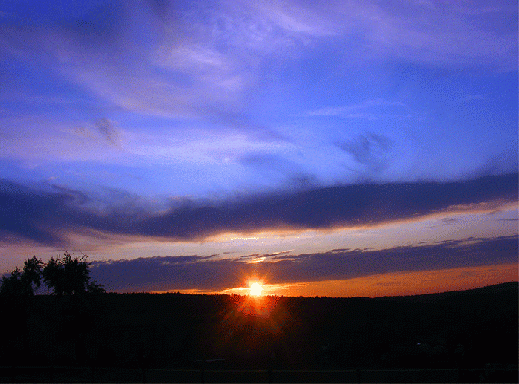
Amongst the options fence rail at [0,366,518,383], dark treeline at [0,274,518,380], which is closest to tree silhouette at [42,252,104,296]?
dark treeline at [0,274,518,380]

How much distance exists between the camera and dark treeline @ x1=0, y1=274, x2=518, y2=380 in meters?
44.8

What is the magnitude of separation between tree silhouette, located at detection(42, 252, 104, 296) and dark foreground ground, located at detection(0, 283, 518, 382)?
1.88m

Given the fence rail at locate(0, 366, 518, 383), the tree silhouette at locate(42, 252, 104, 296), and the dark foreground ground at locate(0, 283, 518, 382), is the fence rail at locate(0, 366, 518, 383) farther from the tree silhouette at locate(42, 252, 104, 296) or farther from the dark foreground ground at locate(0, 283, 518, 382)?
the tree silhouette at locate(42, 252, 104, 296)

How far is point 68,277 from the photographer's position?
56750 mm

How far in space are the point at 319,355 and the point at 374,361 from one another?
8.04 meters

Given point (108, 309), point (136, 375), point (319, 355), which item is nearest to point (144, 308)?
point (108, 309)

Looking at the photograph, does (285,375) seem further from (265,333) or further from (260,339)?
(265,333)

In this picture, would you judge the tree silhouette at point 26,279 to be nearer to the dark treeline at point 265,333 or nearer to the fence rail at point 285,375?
the dark treeline at point 265,333

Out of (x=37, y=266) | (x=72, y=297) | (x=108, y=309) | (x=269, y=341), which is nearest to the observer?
(x=72, y=297)

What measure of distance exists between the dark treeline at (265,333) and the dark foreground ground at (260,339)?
139mm

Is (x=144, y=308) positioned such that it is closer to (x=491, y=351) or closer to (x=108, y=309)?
(x=108, y=309)

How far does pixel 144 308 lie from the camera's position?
83375 mm

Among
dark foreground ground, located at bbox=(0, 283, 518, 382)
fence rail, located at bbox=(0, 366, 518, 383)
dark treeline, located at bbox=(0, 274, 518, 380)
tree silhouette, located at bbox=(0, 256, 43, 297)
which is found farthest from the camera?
tree silhouette, located at bbox=(0, 256, 43, 297)

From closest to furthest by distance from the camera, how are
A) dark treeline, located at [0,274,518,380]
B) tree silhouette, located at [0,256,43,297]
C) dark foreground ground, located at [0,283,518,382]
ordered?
dark foreground ground, located at [0,283,518,382], dark treeline, located at [0,274,518,380], tree silhouette, located at [0,256,43,297]
